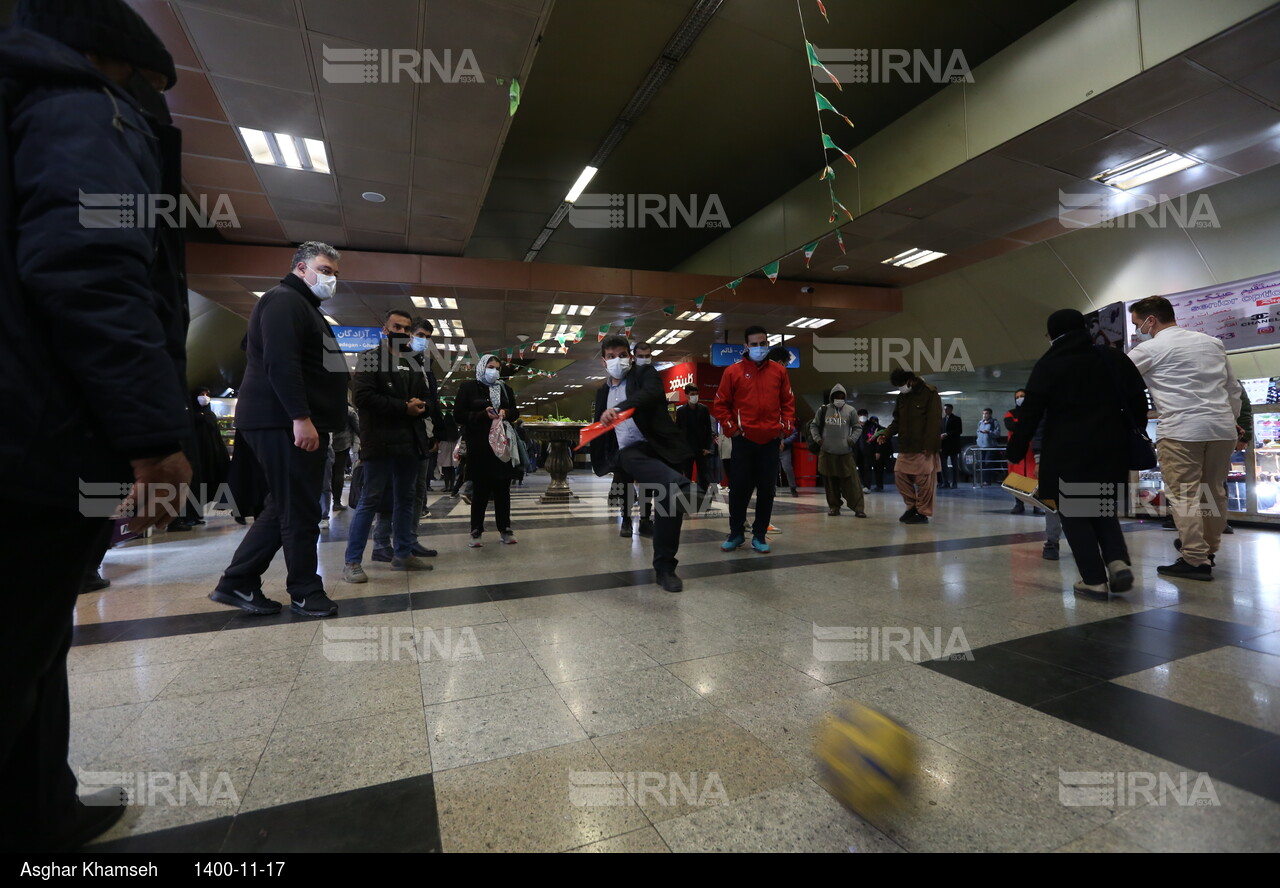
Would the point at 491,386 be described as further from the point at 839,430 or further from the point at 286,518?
the point at 839,430

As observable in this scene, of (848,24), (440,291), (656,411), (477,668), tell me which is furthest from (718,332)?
(477,668)

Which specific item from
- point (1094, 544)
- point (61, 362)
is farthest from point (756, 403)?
point (61, 362)

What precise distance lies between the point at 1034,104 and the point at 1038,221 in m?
3.11

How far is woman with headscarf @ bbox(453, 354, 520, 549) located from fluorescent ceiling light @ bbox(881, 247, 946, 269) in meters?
8.21

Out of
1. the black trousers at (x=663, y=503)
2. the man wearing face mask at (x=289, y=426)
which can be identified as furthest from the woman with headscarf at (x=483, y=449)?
the man wearing face mask at (x=289, y=426)

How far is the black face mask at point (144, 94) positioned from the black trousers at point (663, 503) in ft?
7.84

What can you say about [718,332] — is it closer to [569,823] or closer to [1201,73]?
[1201,73]

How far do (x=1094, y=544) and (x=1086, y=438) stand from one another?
549 millimetres

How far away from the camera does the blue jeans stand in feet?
10.9

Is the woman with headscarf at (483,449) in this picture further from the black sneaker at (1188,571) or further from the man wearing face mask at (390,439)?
the black sneaker at (1188,571)

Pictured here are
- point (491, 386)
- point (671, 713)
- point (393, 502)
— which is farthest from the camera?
point (491, 386)

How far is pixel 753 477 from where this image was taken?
13.8ft

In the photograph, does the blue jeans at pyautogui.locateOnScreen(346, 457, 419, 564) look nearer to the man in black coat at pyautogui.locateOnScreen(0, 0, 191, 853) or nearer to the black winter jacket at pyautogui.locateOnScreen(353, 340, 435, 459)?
the black winter jacket at pyautogui.locateOnScreen(353, 340, 435, 459)

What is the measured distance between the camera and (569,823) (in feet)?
3.51
